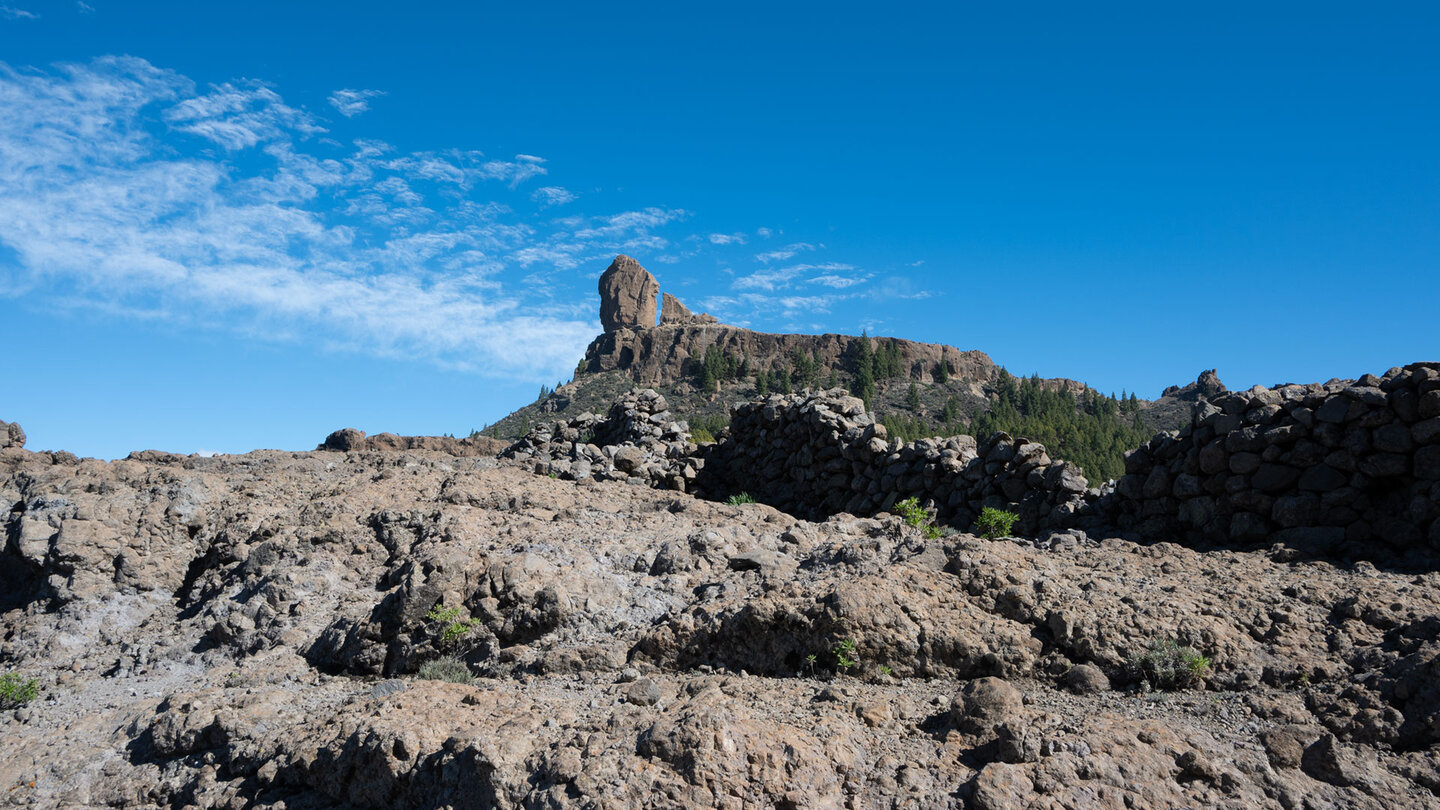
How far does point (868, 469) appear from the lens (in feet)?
44.8

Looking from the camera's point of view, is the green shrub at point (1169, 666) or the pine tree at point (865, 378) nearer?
the green shrub at point (1169, 666)

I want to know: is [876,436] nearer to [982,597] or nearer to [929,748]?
[982,597]

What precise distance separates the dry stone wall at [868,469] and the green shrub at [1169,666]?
4976 mm

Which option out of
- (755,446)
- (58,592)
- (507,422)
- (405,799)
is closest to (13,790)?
(405,799)

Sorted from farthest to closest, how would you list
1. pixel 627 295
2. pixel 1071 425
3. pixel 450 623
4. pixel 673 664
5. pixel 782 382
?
1. pixel 627 295
2. pixel 782 382
3. pixel 1071 425
4. pixel 450 623
5. pixel 673 664

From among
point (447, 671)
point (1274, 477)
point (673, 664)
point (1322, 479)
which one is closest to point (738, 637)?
point (673, 664)

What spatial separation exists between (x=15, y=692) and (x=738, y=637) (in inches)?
219

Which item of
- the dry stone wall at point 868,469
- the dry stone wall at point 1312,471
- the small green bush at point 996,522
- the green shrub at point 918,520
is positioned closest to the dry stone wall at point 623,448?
the dry stone wall at point 868,469

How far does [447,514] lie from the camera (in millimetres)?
8328

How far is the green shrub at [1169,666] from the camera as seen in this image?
5.01m

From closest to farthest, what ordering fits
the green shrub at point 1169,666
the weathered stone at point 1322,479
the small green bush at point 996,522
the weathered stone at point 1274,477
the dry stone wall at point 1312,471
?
the green shrub at point 1169,666 < the dry stone wall at point 1312,471 < the weathered stone at point 1322,479 < the weathered stone at point 1274,477 < the small green bush at point 996,522

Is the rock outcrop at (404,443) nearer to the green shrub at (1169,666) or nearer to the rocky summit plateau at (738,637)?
the rocky summit plateau at (738,637)

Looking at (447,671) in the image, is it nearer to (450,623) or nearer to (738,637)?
(450,623)

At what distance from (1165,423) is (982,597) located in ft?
262
